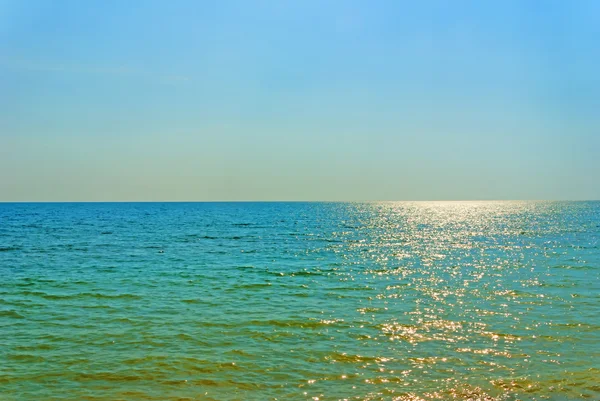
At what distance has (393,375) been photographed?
13.4 m

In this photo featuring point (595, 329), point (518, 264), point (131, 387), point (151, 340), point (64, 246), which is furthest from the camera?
point (64, 246)

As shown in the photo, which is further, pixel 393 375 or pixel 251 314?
pixel 251 314

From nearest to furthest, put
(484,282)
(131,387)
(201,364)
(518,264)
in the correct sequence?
(131,387) → (201,364) → (484,282) → (518,264)

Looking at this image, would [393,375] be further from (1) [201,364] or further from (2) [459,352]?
(1) [201,364]

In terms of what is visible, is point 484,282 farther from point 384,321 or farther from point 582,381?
point 582,381

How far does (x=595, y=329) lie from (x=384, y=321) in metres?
8.04

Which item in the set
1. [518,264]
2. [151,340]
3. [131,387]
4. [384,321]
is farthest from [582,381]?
[518,264]

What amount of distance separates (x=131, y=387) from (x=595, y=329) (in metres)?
16.9

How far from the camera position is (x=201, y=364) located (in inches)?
566

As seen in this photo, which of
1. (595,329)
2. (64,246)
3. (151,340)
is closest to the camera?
(151,340)

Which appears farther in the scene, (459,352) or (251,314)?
(251,314)

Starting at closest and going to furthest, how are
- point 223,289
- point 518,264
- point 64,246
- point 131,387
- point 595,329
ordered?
point 131,387 → point 595,329 → point 223,289 → point 518,264 → point 64,246

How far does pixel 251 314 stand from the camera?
20.6 metres

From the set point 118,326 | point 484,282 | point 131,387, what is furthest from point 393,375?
point 484,282
